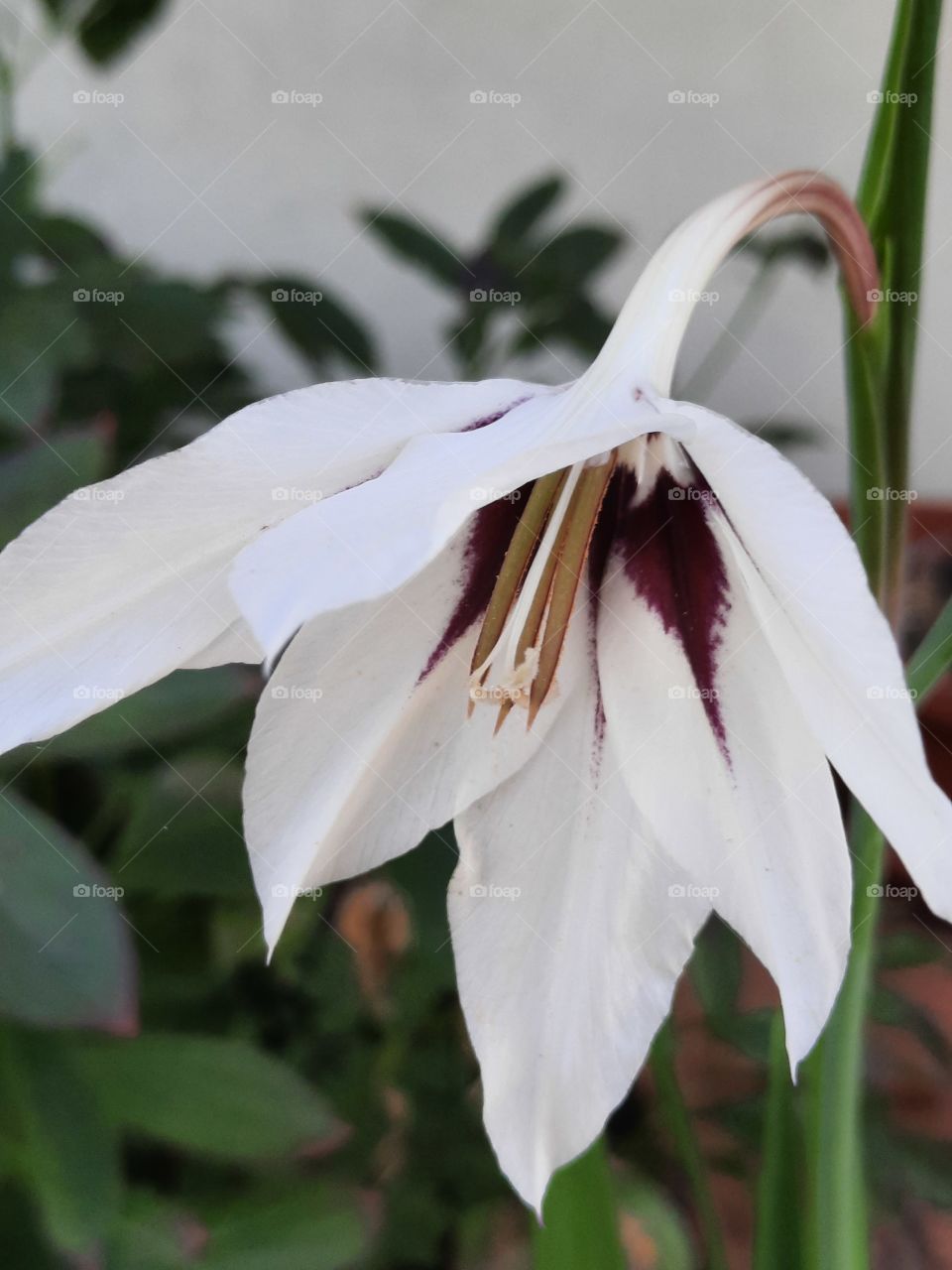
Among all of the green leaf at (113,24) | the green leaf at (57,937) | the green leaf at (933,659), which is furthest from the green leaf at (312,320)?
the green leaf at (933,659)

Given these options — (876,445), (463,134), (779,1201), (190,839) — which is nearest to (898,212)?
(876,445)

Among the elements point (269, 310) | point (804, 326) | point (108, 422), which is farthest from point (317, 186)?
point (108, 422)

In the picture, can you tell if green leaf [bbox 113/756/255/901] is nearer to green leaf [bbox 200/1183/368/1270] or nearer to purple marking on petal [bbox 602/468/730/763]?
green leaf [bbox 200/1183/368/1270]

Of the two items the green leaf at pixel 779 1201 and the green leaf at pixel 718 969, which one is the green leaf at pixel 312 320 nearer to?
the green leaf at pixel 718 969

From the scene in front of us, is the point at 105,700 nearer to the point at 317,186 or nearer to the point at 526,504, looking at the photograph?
the point at 526,504

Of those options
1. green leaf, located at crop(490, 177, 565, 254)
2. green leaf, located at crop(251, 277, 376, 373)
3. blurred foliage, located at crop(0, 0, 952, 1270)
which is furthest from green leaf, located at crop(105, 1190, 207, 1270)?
green leaf, located at crop(490, 177, 565, 254)

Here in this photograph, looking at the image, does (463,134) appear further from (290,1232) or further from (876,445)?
(290,1232)
